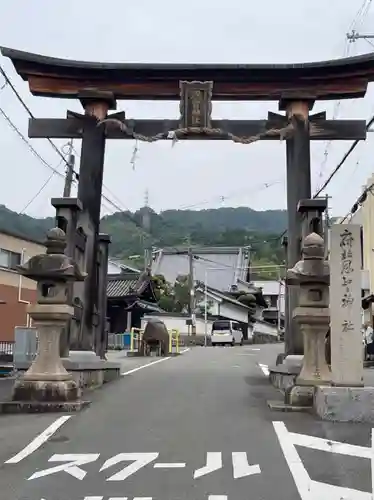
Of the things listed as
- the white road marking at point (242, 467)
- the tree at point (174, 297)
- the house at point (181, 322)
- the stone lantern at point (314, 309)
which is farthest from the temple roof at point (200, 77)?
the tree at point (174, 297)

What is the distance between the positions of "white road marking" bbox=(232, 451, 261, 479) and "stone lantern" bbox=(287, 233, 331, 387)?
3396 mm

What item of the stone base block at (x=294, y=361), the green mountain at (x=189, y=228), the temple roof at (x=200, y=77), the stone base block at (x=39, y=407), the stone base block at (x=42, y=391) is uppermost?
the green mountain at (x=189, y=228)

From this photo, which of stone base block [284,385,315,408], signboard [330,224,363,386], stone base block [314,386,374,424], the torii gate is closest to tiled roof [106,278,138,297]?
the torii gate

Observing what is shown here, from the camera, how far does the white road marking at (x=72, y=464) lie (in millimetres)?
6407

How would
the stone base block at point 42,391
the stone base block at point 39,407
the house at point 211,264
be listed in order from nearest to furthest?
the stone base block at point 39,407
the stone base block at point 42,391
the house at point 211,264

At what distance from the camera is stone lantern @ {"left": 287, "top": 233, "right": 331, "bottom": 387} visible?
10.1m

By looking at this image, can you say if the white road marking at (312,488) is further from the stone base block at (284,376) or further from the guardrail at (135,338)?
the guardrail at (135,338)

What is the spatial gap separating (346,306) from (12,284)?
22.9 metres

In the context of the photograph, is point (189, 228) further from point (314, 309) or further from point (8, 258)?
point (314, 309)

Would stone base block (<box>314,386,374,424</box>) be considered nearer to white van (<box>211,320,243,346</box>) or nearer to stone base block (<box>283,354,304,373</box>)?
stone base block (<box>283,354,304,373</box>)

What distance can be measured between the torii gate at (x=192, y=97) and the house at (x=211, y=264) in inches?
2423

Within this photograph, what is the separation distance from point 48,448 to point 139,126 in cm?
883

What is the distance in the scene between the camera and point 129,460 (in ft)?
22.6

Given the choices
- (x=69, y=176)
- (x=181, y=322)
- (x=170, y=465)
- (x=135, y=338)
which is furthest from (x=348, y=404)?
(x=181, y=322)
